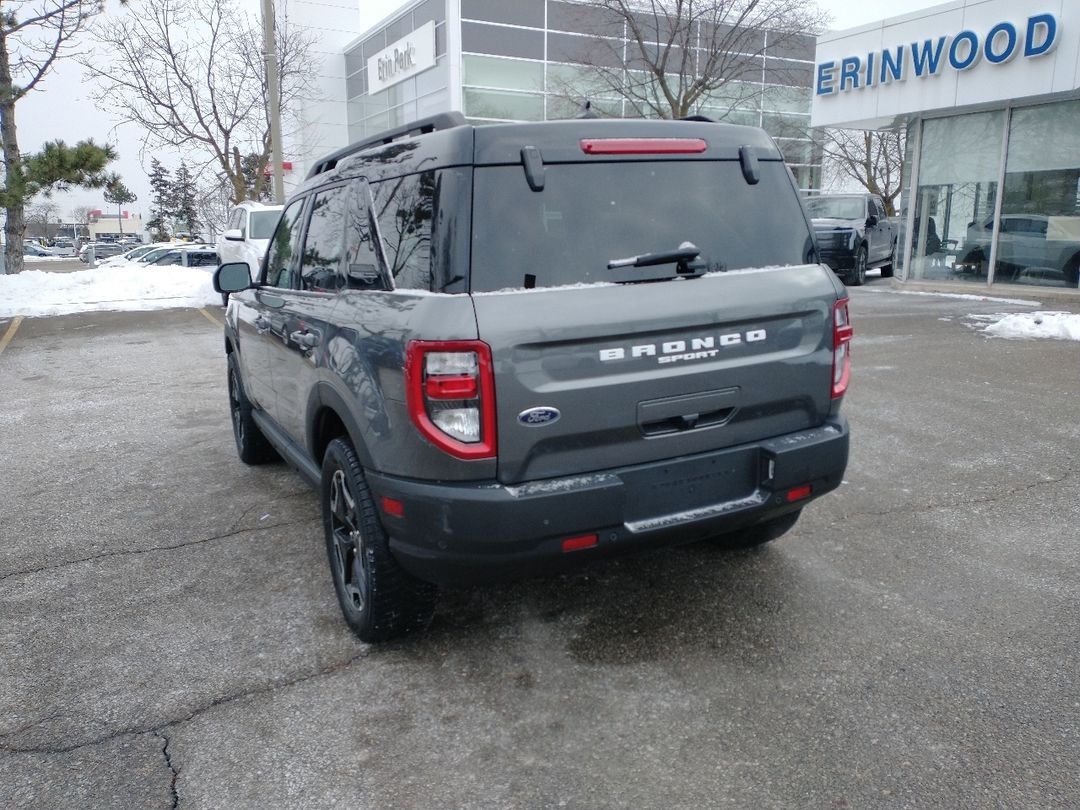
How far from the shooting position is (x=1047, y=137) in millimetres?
14820

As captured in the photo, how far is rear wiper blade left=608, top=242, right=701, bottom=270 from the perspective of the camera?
289cm

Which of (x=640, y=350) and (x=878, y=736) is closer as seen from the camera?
(x=878, y=736)

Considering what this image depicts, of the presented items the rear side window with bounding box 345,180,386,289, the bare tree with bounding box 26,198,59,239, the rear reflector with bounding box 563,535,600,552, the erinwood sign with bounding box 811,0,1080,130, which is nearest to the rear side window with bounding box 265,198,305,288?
the rear side window with bounding box 345,180,386,289

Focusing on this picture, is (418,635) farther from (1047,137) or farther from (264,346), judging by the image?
(1047,137)

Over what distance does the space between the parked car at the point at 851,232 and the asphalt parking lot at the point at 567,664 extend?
39.1 ft

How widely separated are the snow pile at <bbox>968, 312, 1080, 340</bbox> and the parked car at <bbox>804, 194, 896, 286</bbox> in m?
5.00

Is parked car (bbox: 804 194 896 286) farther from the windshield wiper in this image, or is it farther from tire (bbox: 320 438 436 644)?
tire (bbox: 320 438 436 644)

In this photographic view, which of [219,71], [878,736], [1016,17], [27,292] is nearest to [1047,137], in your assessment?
[1016,17]

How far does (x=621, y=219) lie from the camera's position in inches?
116

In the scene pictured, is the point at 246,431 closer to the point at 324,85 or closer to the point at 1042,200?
the point at 1042,200

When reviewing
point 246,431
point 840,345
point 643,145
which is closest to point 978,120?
point 840,345

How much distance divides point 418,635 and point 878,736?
1.71m

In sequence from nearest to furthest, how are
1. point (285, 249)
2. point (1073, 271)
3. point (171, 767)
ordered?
point (171, 767) → point (285, 249) → point (1073, 271)

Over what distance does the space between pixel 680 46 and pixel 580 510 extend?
2380 cm
